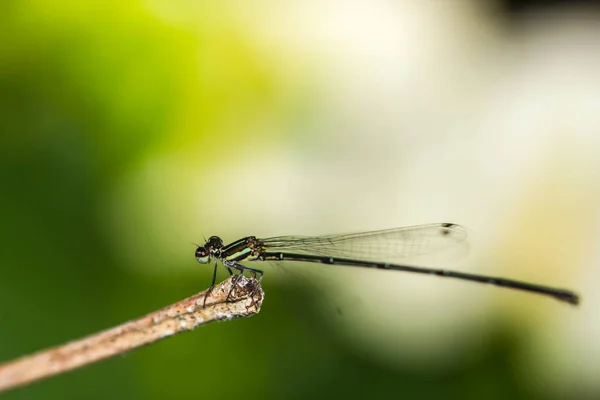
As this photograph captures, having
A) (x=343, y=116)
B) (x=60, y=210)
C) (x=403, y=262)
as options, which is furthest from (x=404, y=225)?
(x=60, y=210)

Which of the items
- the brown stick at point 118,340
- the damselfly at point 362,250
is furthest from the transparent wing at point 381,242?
the brown stick at point 118,340

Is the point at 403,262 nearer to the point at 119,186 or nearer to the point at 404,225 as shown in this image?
the point at 404,225

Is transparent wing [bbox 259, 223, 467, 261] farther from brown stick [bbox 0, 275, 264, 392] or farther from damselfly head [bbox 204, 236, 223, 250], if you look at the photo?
brown stick [bbox 0, 275, 264, 392]

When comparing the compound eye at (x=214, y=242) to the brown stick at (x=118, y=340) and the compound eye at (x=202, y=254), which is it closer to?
the compound eye at (x=202, y=254)

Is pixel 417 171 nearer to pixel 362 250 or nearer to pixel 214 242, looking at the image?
pixel 362 250

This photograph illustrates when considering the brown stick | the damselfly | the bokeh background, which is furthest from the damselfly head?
the brown stick

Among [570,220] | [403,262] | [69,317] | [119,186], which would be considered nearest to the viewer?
[69,317]
